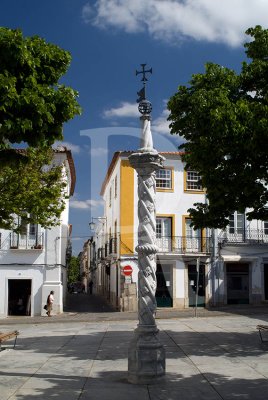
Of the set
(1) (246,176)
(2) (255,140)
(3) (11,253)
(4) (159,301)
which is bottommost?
Result: (4) (159,301)

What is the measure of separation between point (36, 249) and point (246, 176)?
16076 millimetres

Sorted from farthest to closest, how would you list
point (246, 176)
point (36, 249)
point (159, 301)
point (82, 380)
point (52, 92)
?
point (159, 301)
point (36, 249)
point (246, 176)
point (82, 380)
point (52, 92)

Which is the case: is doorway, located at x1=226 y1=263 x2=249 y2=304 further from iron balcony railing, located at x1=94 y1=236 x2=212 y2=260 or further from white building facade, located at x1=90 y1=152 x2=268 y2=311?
iron balcony railing, located at x1=94 y1=236 x2=212 y2=260

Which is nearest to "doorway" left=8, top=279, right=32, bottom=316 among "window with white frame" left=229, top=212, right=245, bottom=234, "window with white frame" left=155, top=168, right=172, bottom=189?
"window with white frame" left=155, top=168, right=172, bottom=189

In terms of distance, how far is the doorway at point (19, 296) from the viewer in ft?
85.7

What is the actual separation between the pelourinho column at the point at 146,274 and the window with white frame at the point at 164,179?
1919cm

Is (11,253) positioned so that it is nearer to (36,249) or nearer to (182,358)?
(36,249)

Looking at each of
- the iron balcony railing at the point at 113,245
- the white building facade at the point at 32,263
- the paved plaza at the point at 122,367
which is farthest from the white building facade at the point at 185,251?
the paved plaza at the point at 122,367

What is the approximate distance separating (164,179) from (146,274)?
20231 millimetres

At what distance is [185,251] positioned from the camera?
2841cm

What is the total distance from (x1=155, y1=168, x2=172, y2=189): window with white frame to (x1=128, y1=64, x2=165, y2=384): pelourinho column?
19.2 meters

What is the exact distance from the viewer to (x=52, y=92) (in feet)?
25.0

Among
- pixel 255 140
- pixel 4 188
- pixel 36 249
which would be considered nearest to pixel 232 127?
pixel 255 140

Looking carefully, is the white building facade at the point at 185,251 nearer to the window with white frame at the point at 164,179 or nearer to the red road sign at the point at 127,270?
the window with white frame at the point at 164,179
